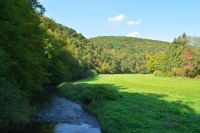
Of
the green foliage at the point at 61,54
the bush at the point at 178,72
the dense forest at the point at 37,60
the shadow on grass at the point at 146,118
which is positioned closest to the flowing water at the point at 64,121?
the shadow on grass at the point at 146,118

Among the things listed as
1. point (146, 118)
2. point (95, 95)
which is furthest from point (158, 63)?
point (146, 118)

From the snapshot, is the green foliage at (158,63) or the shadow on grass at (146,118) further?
the green foliage at (158,63)

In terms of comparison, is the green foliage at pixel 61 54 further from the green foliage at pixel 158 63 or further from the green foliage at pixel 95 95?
the green foliage at pixel 158 63

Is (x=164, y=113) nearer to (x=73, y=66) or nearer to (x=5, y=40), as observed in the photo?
(x=5, y=40)

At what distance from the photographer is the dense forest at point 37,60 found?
20.8m

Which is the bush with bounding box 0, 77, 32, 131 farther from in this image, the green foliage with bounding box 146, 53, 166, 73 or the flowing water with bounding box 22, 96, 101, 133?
the green foliage with bounding box 146, 53, 166, 73

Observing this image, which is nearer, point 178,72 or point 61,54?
point 61,54

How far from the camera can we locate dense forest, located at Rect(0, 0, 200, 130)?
20750mm

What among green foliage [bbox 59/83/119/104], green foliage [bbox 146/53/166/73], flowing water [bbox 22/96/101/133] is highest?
green foliage [bbox 146/53/166/73]

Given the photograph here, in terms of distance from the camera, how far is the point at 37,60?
101 ft

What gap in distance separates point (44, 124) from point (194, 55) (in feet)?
295

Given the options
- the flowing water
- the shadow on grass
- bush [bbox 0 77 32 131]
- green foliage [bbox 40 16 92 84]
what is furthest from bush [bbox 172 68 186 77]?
bush [bbox 0 77 32 131]

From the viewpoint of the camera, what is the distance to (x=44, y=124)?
82.7 ft

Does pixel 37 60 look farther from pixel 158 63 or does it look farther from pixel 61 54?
pixel 158 63
